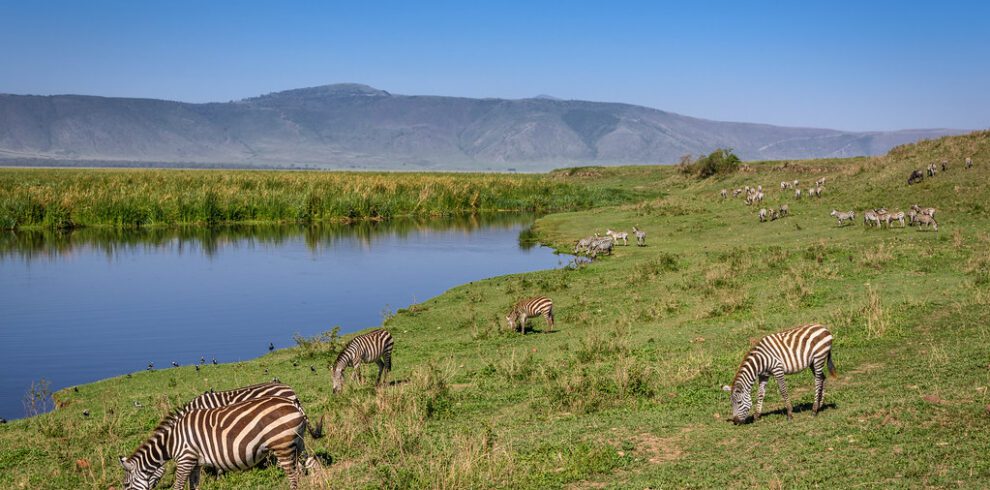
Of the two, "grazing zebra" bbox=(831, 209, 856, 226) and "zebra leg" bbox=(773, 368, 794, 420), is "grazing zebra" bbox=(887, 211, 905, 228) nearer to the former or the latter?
"grazing zebra" bbox=(831, 209, 856, 226)

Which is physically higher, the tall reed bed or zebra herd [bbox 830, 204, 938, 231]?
zebra herd [bbox 830, 204, 938, 231]

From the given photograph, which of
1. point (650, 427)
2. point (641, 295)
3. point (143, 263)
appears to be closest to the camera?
point (650, 427)

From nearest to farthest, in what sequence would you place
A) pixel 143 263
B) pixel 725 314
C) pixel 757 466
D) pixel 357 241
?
pixel 757 466
pixel 725 314
pixel 143 263
pixel 357 241

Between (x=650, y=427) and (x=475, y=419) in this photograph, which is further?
(x=475, y=419)

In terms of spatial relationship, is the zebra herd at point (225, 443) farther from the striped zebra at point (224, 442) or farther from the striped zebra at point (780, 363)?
the striped zebra at point (780, 363)

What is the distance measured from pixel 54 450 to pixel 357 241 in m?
35.8

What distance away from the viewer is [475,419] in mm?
14008

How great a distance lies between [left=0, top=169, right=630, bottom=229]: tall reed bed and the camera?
178ft

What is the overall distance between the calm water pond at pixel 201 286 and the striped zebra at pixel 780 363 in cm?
1419

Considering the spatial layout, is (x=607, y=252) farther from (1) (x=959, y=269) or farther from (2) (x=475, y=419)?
(2) (x=475, y=419)

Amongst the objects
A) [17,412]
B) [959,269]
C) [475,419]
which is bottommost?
[17,412]

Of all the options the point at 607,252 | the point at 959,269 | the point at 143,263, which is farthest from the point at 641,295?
the point at 143,263

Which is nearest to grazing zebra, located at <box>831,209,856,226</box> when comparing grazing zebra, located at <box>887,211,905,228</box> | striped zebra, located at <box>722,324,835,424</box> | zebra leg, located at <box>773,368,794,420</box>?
grazing zebra, located at <box>887,211,905,228</box>

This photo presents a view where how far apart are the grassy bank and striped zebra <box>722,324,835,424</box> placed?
0.98ft
